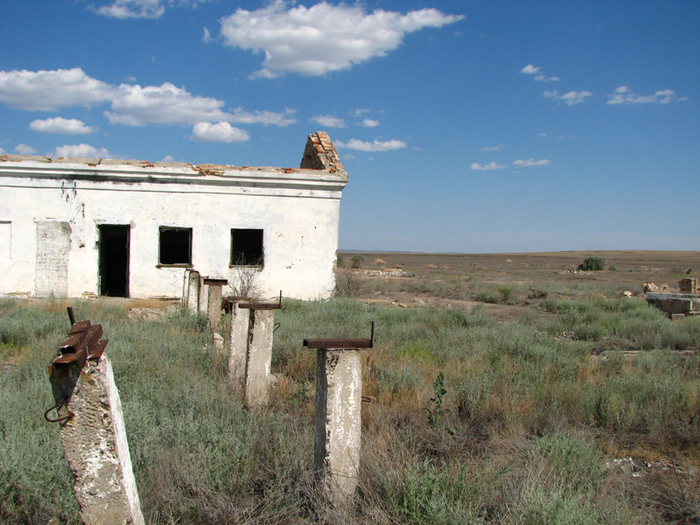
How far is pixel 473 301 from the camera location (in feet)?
59.5

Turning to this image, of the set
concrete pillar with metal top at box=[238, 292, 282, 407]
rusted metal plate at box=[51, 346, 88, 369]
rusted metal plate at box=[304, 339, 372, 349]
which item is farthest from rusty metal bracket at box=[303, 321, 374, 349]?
concrete pillar with metal top at box=[238, 292, 282, 407]

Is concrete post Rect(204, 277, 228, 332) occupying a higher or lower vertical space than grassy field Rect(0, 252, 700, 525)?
higher

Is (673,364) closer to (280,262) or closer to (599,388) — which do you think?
(599,388)

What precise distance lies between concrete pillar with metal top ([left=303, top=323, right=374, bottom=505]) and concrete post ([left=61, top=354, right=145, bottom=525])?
1.11m

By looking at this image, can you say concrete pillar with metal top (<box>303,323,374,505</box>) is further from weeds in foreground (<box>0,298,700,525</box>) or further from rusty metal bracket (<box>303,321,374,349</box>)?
weeds in foreground (<box>0,298,700,525</box>)

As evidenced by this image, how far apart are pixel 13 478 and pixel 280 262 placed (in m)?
11.0

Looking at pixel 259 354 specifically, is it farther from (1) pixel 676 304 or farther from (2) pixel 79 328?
(1) pixel 676 304

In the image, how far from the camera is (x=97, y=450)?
2.11m

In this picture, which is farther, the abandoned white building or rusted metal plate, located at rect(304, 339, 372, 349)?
the abandoned white building

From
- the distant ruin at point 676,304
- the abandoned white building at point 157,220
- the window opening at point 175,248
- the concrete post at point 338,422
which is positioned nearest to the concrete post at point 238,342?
the concrete post at point 338,422

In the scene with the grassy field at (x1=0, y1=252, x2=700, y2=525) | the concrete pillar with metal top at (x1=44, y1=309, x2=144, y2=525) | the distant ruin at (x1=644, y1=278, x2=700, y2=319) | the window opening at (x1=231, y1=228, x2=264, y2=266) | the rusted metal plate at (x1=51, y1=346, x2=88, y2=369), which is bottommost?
the grassy field at (x1=0, y1=252, x2=700, y2=525)

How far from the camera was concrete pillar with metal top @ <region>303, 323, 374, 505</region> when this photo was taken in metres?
2.88

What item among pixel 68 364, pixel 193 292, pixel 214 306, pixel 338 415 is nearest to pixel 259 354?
pixel 338 415

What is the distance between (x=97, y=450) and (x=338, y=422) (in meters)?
1.32
